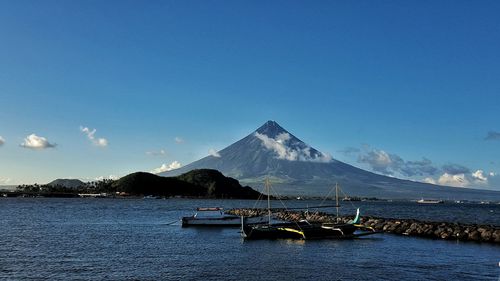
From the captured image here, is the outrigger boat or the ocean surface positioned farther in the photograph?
the outrigger boat

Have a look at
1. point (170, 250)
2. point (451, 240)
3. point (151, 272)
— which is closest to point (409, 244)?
point (451, 240)

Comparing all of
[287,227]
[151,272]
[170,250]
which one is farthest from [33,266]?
[287,227]

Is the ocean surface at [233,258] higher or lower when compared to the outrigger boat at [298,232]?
lower

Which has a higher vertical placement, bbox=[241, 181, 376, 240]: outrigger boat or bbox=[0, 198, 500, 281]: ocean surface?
bbox=[241, 181, 376, 240]: outrigger boat

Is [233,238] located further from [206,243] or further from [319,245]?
[319,245]

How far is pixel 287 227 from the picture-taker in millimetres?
51812

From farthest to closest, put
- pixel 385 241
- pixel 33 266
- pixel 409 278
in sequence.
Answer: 1. pixel 385 241
2. pixel 33 266
3. pixel 409 278

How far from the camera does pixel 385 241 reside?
160ft

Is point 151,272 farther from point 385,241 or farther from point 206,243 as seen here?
point 385,241

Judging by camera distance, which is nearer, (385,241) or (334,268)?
(334,268)

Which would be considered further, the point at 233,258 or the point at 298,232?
the point at 298,232

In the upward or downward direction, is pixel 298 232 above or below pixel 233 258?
above

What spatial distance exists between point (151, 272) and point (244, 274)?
5645mm

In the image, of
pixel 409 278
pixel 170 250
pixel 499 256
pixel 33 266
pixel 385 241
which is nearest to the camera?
pixel 409 278
